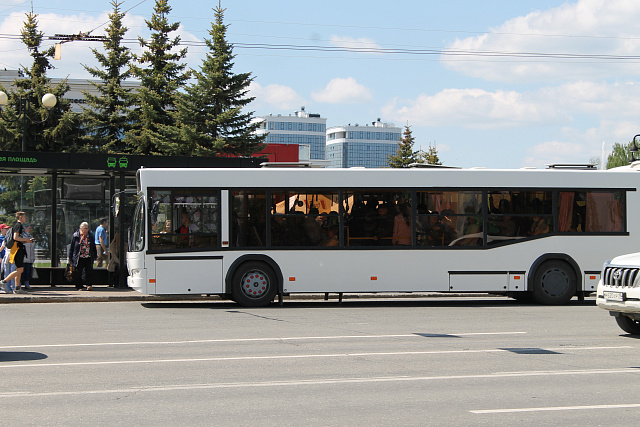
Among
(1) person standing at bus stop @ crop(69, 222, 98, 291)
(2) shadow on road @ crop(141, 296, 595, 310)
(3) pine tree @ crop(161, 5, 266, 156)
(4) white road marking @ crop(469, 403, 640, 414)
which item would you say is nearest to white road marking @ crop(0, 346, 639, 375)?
(4) white road marking @ crop(469, 403, 640, 414)

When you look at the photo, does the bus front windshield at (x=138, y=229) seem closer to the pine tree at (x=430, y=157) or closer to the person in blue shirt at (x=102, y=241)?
the person in blue shirt at (x=102, y=241)

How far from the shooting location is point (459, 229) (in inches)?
683

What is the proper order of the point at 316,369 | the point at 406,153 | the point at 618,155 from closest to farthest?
1. the point at 316,369
2. the point at 406,153
3. the point at 618,155

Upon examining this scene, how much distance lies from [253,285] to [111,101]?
30.7m

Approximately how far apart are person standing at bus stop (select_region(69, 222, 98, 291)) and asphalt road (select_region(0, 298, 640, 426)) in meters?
4.55

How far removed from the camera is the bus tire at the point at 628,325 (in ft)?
39.6

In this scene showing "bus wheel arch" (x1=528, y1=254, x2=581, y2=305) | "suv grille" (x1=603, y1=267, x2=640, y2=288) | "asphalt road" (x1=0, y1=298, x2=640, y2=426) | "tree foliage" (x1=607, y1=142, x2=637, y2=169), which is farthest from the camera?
"tree foliage" (x1=607, y1=142, x2=637, y2=169)

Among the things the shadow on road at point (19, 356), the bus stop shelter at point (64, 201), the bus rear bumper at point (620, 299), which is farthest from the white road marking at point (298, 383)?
the bus stop shelter at point (64, 201)

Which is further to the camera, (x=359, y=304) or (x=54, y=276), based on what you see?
(x=54, y=276)

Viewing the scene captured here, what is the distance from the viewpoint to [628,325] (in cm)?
1206

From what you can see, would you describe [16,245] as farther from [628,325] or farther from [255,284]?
[628,325]

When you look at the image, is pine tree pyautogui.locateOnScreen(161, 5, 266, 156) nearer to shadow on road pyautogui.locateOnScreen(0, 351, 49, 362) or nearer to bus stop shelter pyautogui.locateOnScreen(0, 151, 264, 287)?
bus stop shelter pyautogui.locateOnScreen(0, 151, 264, 287)

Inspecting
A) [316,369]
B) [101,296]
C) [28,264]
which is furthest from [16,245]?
[316,369]

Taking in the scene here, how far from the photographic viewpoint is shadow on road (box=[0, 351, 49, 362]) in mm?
9445
